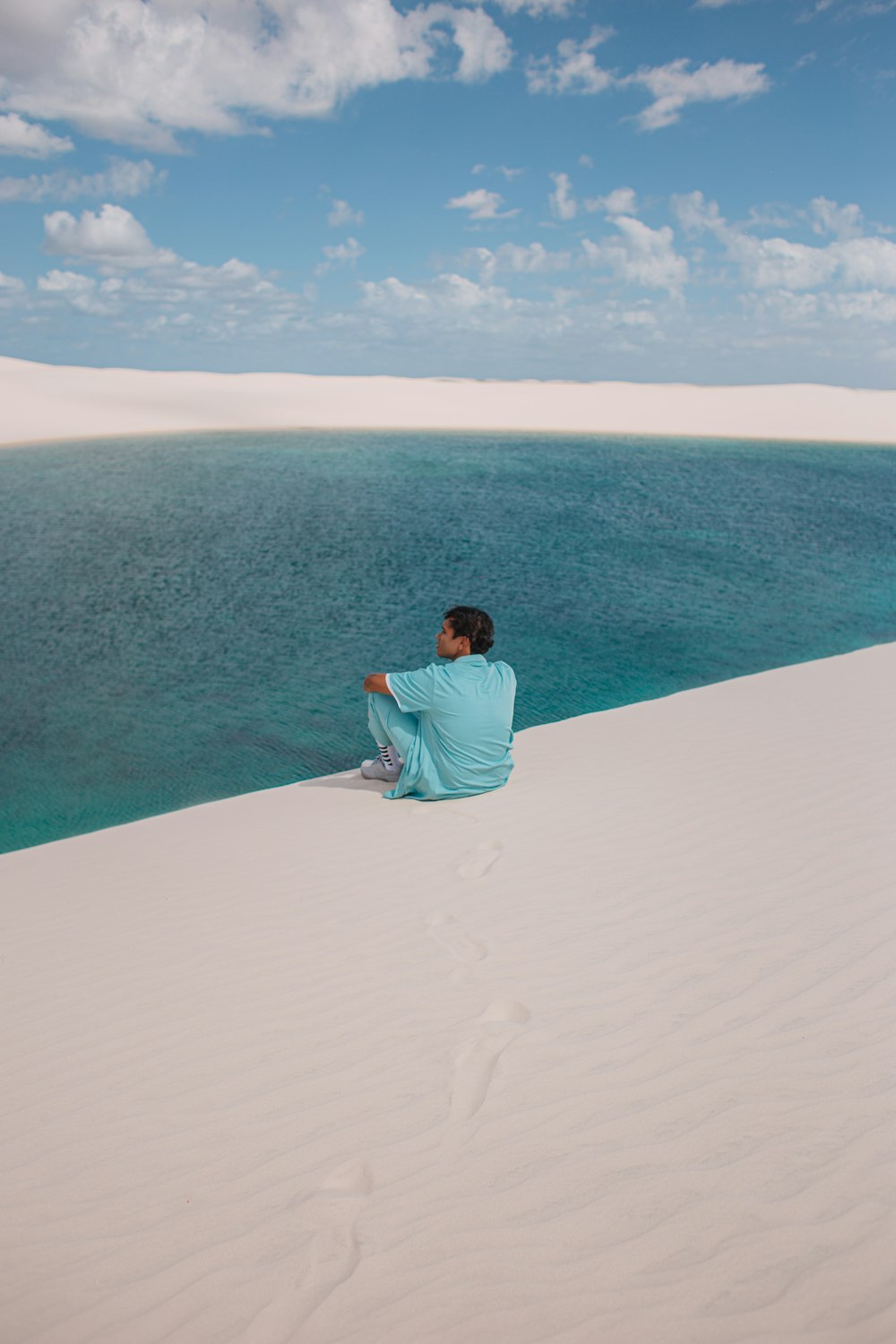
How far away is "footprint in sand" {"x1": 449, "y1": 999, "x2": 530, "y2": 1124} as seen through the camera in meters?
2.66

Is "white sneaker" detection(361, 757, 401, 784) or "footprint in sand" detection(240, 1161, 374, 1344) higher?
"footprint in sand" detection(240, 1161, 374, 1344)

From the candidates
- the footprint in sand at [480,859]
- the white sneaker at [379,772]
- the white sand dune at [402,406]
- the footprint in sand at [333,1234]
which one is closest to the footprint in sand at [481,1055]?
the footprint in sand at [333,1234]

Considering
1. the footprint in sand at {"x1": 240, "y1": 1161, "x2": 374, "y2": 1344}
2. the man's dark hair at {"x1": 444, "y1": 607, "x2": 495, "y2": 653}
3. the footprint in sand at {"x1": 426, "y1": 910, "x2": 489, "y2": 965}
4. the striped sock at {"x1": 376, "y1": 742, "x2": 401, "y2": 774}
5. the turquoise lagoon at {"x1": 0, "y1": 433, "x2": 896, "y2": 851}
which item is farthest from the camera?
the turquoise lagoon at {"x1": 0, "y1": 433, "x2": 896, "y2": 851}

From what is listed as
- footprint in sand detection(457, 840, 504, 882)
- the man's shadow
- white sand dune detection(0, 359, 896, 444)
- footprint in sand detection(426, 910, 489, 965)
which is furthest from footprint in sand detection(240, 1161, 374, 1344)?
white sand dune detection(0, 359, 896, 444)

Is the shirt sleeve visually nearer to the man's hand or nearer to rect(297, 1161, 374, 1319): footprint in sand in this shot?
the man's hand

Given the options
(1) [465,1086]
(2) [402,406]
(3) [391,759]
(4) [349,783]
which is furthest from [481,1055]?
(2) [402,406]

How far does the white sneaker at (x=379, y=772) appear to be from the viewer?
6.02 meters

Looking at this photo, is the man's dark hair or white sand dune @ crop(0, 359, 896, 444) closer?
the man's dark hair

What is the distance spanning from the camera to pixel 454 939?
12.1ft

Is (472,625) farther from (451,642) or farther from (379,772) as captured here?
(379,772)

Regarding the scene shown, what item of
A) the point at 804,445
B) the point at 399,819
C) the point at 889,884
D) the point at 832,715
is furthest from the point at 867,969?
the point at 804,445

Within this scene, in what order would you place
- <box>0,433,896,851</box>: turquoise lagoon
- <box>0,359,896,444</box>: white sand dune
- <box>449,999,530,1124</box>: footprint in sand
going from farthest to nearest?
1. <box>0,359,896,444</box>: white sand dune
2. <box>0,433,896,851</box>: turquoise lagoon
3. <box>449,999,530,1124</box>: footprint in sand

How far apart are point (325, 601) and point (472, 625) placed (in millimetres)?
8585

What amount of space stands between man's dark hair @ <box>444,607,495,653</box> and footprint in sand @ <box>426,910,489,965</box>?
68.3 inches
